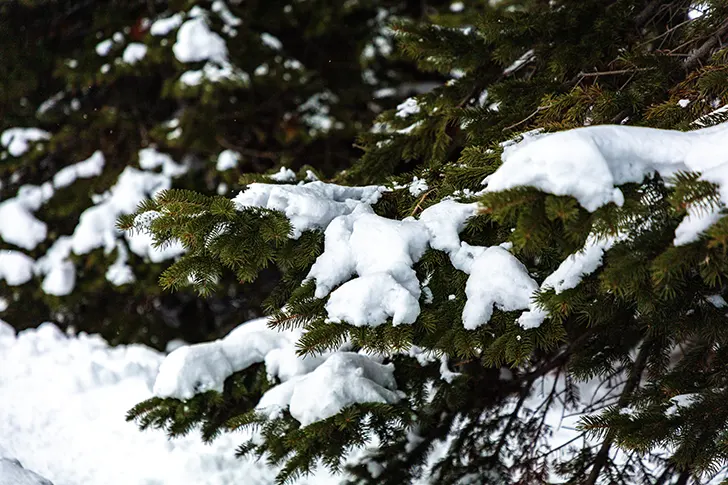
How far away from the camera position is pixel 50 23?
6789 mm

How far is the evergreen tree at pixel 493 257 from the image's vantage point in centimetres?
177

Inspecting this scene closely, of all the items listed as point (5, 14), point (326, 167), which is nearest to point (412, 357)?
point (326, 167)

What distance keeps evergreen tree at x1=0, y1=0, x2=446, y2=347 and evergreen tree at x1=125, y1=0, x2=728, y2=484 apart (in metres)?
2.96

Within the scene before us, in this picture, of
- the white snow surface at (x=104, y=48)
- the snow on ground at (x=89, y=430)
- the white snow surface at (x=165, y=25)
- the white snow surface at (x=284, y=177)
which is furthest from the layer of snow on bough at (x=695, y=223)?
the white snow surface at (x=104, y=48)

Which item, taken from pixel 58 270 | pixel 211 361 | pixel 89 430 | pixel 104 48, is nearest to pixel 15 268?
pixel 58 270

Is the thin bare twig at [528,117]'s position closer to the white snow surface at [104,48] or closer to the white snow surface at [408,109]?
the white snow surface at [408,109]

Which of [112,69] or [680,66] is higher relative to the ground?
[680,66]

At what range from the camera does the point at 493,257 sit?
211 centimetres

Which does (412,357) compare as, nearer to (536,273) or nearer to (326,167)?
(536,273)

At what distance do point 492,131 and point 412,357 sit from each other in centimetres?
119

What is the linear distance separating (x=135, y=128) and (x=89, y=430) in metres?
3.38

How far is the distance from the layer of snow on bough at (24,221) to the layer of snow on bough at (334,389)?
4.46m

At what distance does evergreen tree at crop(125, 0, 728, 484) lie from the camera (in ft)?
5.79

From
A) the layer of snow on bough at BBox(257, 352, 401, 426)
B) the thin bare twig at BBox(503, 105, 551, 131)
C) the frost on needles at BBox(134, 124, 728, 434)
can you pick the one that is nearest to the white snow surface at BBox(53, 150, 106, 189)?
the layer of snow on bough at BBox(257, 352, 401, 426)
